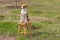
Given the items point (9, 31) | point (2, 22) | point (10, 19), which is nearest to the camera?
point (9, 31)

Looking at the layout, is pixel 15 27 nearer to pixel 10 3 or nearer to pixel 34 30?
pixel 34 30

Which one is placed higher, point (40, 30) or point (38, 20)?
point (38, 20)

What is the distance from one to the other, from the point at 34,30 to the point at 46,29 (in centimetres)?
47

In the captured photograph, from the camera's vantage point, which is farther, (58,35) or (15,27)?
(15,27)

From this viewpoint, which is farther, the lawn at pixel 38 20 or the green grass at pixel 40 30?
the lawn at pixel 38 20

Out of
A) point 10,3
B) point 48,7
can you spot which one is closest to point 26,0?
point 10,3

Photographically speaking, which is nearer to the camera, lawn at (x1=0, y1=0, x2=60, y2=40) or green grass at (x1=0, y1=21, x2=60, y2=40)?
green grass at (x1=0, y1=21, x2=60, y2=40)

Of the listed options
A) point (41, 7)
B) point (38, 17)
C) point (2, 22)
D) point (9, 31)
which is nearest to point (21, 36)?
point (9, 31)

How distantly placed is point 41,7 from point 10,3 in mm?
2165

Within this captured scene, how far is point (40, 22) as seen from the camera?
11.6 meters

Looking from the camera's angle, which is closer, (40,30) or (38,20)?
(40,30)

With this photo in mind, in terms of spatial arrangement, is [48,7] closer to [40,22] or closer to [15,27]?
[40,22]

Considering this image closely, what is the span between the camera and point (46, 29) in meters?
10.2

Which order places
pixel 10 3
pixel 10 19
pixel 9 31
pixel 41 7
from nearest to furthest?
pixel 9 31
pixel 10 19
pixel 41 7
pixel 10 3
